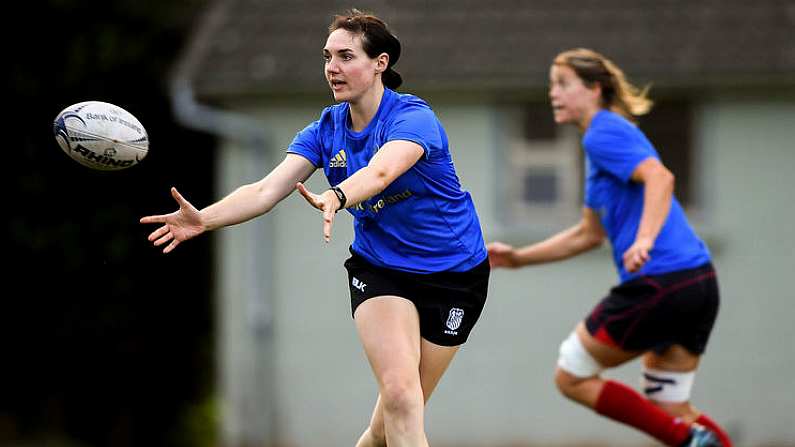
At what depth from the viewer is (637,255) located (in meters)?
6.23

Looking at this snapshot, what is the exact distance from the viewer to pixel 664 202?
21.2 ft

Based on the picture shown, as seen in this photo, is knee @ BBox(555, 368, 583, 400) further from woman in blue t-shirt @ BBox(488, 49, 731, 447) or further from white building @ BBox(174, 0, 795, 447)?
white building @ BBox(174, 0, 795, 447)

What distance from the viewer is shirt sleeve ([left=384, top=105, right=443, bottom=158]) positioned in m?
5.30

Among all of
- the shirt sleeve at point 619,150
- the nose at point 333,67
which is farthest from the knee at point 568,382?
the nose at point 333,67

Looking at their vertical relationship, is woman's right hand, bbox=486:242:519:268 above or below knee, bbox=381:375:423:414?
above

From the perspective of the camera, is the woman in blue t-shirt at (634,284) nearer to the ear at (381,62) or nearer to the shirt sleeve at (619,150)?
the shirt sleeve at (619,150)

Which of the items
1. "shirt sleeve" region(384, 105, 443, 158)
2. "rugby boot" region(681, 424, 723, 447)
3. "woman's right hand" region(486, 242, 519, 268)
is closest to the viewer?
"shirt sleeve" region(384, 105, 443, 158)

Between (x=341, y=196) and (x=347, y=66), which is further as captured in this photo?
(x=347, y=66)

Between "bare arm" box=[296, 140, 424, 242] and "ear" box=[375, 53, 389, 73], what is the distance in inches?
17.4

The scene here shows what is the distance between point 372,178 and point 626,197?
6.86ft

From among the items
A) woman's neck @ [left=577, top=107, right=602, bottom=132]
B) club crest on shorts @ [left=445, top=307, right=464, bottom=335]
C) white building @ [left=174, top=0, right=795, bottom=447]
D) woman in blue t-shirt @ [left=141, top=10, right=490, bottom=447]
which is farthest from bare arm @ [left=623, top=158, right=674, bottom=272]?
white building @ [left=174, top=0, right=795, bottom=447]

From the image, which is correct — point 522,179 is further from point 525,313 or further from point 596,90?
point 596,90

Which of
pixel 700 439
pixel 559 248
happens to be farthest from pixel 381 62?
pixel 700 439

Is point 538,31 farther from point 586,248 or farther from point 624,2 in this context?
point 586,248
